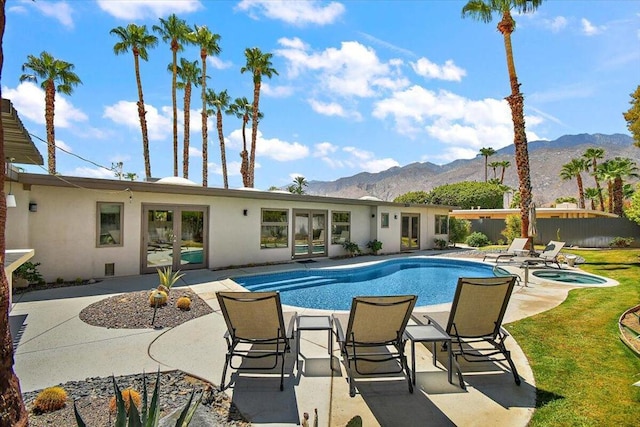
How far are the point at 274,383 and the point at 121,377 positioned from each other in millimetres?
1758

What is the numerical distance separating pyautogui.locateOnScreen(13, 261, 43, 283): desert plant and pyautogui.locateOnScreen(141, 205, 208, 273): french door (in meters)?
2.52

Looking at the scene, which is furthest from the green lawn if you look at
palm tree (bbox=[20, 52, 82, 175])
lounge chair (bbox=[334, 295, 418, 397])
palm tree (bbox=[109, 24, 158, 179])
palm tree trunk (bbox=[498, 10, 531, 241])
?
palm tree (bbox=[109, 24, 158, 179])

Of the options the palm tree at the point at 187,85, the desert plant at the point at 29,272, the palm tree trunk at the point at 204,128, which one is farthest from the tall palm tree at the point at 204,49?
the desert plant at the point at 29,272

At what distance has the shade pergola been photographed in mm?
4273

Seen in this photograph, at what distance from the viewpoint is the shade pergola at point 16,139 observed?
14.0 feet

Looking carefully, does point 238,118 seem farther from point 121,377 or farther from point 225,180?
point 121,377

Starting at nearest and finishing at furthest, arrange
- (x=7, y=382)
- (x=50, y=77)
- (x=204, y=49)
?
(x=7, y=382) → (x=50, y=77) → (x=204, y=49)

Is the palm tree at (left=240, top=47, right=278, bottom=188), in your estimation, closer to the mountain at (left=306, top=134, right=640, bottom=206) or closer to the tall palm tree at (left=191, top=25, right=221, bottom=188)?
the tall palm tree at (left=191, top=25, right=221, bottom=188)

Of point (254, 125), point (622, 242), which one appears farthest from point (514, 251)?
point (254, 125)

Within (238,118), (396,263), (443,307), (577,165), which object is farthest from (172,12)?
(577,165)

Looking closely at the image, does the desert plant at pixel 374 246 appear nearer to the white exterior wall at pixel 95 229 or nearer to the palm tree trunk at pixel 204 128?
the white exterior wall at pixel 95 229

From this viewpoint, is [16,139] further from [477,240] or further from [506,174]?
[506,174]

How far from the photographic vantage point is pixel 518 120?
15164 mm

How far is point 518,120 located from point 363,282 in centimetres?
1091
